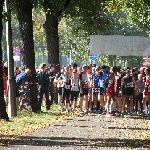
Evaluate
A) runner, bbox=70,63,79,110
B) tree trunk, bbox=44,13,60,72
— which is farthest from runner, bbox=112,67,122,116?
tree trunk, bbox=44,13,60,72

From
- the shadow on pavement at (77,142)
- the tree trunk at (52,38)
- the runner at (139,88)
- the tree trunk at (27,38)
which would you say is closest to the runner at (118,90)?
the runner at (139,88)

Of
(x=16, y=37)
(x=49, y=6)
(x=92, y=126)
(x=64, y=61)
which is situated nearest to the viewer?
(x=92, y=126)

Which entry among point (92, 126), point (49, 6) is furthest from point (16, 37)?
point (92, 126)

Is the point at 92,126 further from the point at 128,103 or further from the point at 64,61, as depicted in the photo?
the point at 64,61

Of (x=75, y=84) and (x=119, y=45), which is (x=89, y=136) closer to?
(x=75, y=84)

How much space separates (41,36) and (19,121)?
6279 centimetres

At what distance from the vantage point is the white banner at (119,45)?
85.7 feet

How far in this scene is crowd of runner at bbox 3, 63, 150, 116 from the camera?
77.4ft

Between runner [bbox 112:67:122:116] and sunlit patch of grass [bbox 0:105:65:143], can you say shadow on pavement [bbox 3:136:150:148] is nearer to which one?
sunlit patch of grass [bbox 0:105:65:143]

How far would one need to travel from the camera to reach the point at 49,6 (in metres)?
29.4

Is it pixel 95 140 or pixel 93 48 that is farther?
pixel 93 48

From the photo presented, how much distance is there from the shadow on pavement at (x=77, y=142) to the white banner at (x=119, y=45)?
11806 millimetres

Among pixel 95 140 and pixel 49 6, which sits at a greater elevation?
pixel 49 6

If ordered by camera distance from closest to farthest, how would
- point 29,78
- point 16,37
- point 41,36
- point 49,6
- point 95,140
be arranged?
point 95,140
point 29,78
point 49,6
point 41,36
point 16,37
